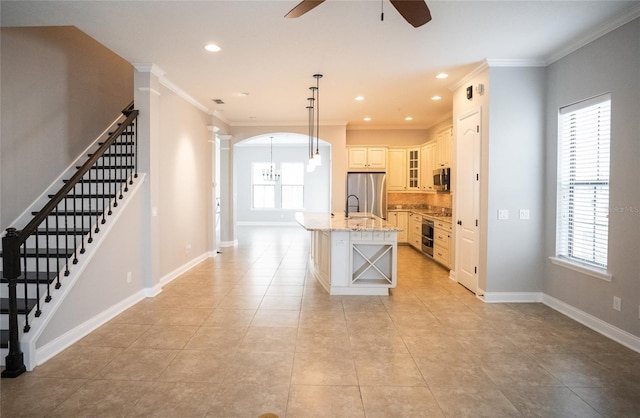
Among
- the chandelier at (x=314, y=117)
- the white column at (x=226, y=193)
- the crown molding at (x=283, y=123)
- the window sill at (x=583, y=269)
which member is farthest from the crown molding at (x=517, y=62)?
the white column at (x=226, y=193)

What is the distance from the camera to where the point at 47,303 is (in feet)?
9.75

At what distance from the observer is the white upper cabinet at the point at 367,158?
28.4 ft

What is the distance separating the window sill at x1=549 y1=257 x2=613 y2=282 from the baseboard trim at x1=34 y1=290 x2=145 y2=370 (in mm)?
4884

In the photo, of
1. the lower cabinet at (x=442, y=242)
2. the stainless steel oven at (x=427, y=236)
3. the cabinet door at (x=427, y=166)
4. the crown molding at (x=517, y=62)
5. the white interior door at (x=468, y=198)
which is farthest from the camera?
the cabinet door at (x=427, y=166)

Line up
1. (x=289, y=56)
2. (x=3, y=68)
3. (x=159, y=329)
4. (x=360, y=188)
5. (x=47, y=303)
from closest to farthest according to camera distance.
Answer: (x=47, y=303), (x=159, y=329), (x=3, y=68), (x=289, y=56), (x=360, y=188)

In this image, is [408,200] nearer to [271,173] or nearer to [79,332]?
[271,173]

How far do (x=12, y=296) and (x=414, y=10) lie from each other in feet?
11.4

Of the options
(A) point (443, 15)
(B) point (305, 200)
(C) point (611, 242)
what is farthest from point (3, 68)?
(B) point (305, 200)

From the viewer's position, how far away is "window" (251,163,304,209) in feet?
45.0

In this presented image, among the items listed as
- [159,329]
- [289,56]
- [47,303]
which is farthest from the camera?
[289,56]

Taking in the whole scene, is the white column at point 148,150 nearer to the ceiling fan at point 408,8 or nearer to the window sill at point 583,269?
the ceiling fan at point 408,8

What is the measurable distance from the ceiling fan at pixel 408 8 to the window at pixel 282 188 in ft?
36.6

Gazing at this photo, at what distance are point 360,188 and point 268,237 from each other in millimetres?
3493

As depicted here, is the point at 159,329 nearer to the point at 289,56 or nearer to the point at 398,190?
the point at 289,56
